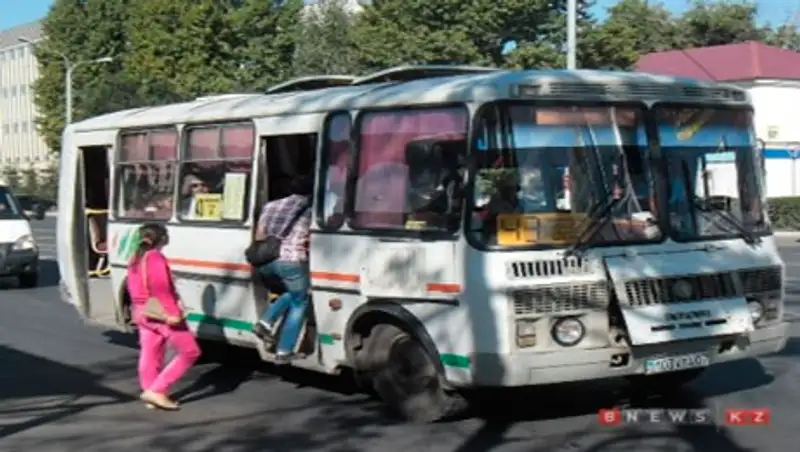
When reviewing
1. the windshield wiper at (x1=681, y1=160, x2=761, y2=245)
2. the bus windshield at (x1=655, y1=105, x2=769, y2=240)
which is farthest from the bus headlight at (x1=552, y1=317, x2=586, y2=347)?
the windshield wiper at (x1=681, y1=160, x2=761, y2=245)

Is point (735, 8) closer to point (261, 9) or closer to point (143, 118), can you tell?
point (261, 9)

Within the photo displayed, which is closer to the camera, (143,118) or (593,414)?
(593,414)

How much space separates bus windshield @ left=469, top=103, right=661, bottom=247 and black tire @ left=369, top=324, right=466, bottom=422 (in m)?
1.15

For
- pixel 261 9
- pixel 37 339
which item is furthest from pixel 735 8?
pixel 37 339

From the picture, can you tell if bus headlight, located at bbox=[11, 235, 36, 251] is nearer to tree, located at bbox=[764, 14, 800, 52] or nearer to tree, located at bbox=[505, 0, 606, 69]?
tree, located at bbox=[505, 0, 606, 69]

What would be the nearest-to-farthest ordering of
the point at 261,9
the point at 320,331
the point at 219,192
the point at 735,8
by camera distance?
the point at 320,331 → the point at 219,192 → the point at 261,9 → the point at 735,8

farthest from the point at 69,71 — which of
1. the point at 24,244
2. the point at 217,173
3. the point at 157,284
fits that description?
the point at 157,284

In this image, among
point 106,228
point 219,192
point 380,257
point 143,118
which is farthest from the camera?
point 106,228

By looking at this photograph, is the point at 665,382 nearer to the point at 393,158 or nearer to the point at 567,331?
the point at 567,331

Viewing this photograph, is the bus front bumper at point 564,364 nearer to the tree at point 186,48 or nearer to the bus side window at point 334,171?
the bus side window at point 334,171

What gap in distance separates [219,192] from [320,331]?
6.41 ft

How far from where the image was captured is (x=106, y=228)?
45.0ft

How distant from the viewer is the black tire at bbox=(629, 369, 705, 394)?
10070mm

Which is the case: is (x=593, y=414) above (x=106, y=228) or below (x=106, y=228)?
below
